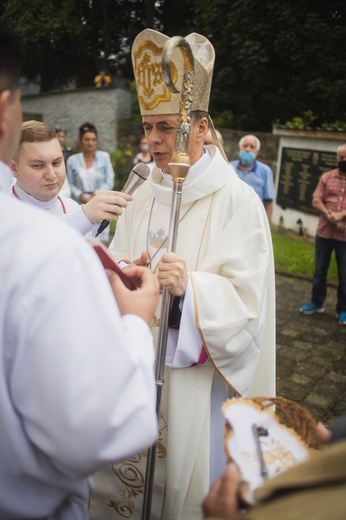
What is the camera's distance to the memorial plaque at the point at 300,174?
29.0 feet

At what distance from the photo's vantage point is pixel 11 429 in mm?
1051

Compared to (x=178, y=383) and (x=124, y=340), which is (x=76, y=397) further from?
(x=178, y=383)

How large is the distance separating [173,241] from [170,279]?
158mm

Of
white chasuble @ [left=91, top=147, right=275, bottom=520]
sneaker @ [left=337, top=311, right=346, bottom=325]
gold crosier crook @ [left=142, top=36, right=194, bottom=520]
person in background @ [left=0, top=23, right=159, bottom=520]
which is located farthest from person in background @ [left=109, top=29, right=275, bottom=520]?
sneaker @ [left=337, top=311, right=346, bottom=325]

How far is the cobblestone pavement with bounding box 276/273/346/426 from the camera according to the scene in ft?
13.0

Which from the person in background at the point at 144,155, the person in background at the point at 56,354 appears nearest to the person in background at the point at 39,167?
the person in background at the point at 56,354

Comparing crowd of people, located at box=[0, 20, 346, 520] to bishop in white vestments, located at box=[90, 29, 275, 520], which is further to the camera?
bishop in white vestments, located at box=[90, 29, 275, 520]

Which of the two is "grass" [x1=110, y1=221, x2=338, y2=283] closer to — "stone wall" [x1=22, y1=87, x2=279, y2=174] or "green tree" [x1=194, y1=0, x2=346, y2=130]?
"green tree" [x1=194, y1=0, x2=346, y2=130]

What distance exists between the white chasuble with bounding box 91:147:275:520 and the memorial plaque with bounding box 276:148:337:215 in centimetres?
708

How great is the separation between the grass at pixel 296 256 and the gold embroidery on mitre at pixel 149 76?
5.56m

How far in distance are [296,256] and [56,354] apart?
7637 mm

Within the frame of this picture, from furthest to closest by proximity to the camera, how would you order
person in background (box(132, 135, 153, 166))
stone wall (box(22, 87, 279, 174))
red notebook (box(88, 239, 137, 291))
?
stone wall (box(22, 87, 279, 174)), person in background (box(132, 135, 153, 166)), red notebook (box(88, 239, 137, 291))

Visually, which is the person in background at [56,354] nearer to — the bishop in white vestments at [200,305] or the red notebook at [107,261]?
the red notebook at [107,261]

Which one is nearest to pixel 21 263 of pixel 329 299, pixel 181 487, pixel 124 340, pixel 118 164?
pixel 124 340
